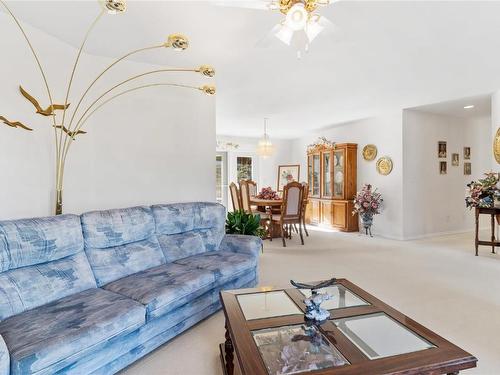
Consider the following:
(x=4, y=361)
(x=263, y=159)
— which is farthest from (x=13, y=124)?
(x=263, y=159)

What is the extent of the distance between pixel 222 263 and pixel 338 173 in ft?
16.1

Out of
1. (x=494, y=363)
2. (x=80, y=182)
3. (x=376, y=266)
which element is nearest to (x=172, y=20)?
(x=80, y=182)

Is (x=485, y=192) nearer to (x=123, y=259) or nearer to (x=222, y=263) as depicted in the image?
(x=222, y=263)

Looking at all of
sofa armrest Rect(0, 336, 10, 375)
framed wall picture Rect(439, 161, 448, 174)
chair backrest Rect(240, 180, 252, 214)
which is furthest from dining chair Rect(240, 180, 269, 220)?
sofa armrest Rect(0, 336, 10, 375)

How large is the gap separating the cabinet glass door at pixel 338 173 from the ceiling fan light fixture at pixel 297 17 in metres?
5.18

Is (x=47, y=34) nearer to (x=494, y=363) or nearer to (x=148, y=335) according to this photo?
(x=148, y=335)

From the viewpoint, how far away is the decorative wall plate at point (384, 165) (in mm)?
5781

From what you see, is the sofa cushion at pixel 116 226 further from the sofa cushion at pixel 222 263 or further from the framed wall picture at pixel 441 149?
the framed wall picture at pixel 441 149

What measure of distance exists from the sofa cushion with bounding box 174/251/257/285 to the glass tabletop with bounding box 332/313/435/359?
1153 millimetres

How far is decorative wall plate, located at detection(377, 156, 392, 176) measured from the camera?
5.78m

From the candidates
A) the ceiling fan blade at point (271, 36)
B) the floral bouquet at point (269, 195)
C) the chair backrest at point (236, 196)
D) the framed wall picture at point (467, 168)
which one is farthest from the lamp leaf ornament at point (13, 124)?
the framed wall picture at point (467, 168)

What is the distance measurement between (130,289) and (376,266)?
10.4ft

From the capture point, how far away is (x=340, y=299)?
185 centimetres

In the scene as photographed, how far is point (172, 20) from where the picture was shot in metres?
2.39
